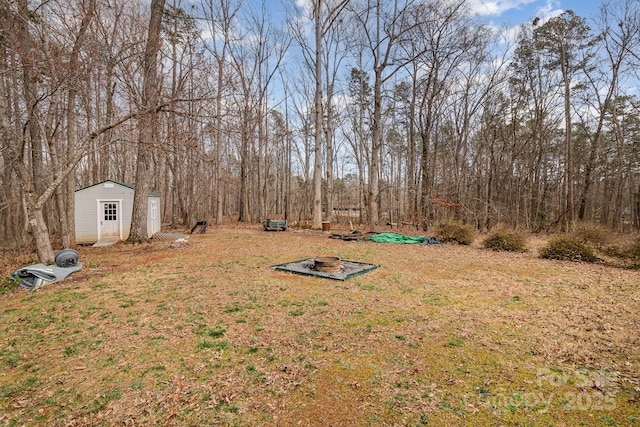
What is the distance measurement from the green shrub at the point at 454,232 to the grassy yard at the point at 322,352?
4514 mm

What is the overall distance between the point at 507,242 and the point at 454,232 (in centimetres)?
181

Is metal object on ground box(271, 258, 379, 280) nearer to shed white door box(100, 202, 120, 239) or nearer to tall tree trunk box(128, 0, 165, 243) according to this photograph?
tall tree trunk box(128, 0, 165, 243)

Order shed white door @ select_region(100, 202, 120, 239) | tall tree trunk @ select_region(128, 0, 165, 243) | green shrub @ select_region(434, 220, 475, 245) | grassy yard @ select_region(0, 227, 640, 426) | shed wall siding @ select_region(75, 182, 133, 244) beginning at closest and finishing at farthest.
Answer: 1. grassy yard @ select_region(0, 227, 640, 426)
2. tall tree trunk @ select_region(128, 0, 165, 243)
3. green shrub @ select_region(434, 220, 475, 245)
4. shed wall siding @ select_region(75, 182, 133, 244)
5. shed white door @ select_region(100, 202, 120, 239)

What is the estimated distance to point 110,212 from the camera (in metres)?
11.0

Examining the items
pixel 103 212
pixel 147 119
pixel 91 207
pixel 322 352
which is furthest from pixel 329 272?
pixel 91 207

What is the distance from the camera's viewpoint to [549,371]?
8.34 ft

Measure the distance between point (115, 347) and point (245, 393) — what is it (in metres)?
1.79

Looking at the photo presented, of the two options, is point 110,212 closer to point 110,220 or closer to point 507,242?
point 110,220

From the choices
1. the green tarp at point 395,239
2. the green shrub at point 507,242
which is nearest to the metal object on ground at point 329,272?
the green tarp at point 395,239

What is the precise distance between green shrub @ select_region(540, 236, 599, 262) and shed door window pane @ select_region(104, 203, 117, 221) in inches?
591

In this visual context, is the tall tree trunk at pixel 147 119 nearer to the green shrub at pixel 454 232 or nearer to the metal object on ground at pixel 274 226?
the metal object on ground at pixel 274 226

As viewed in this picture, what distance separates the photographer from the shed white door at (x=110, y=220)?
1091cm

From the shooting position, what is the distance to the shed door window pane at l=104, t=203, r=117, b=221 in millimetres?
10977

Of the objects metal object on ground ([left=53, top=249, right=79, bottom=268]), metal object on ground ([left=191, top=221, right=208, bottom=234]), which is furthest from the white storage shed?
metal object on ground ([left=53, top=249, right=79, bottom=268])
